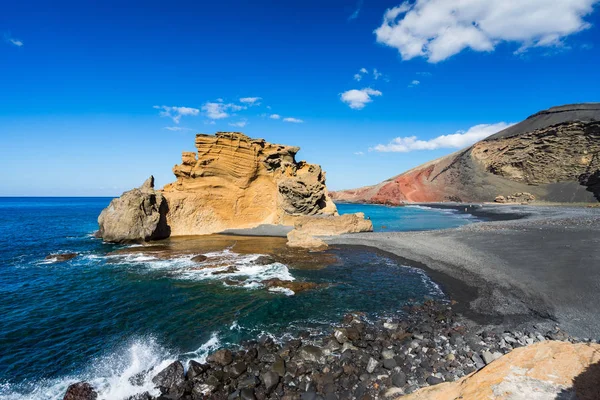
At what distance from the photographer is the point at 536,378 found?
5.09m

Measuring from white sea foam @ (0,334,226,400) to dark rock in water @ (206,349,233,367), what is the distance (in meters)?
0.32

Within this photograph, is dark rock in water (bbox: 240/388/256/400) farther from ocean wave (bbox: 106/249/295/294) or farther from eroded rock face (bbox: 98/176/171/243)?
eroded rock face (bbox: 98/176/171/243)

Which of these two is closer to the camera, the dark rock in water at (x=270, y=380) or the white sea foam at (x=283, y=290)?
the dark rock in water at (x=270, y=380)

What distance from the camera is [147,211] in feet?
92.6

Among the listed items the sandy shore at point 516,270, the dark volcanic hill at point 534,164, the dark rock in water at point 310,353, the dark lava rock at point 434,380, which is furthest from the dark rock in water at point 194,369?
the dark volcanic hill at point 534,164

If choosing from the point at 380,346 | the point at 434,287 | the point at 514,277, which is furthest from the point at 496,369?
the point at 514,277

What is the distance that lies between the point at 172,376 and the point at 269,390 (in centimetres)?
287

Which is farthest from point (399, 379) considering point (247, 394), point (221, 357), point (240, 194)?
point (240, 194)

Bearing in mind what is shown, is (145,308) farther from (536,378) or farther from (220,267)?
(536,378)

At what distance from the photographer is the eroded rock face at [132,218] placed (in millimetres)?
26875

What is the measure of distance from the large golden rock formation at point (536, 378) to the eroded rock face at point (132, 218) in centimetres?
2810

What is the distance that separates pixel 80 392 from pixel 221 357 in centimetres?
365

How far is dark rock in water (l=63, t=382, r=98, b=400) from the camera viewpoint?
7.29 m

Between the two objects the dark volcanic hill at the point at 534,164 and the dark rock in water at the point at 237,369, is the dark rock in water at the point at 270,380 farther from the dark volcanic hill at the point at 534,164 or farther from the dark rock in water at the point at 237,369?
the dark volcanic hill at the point at 534,164
